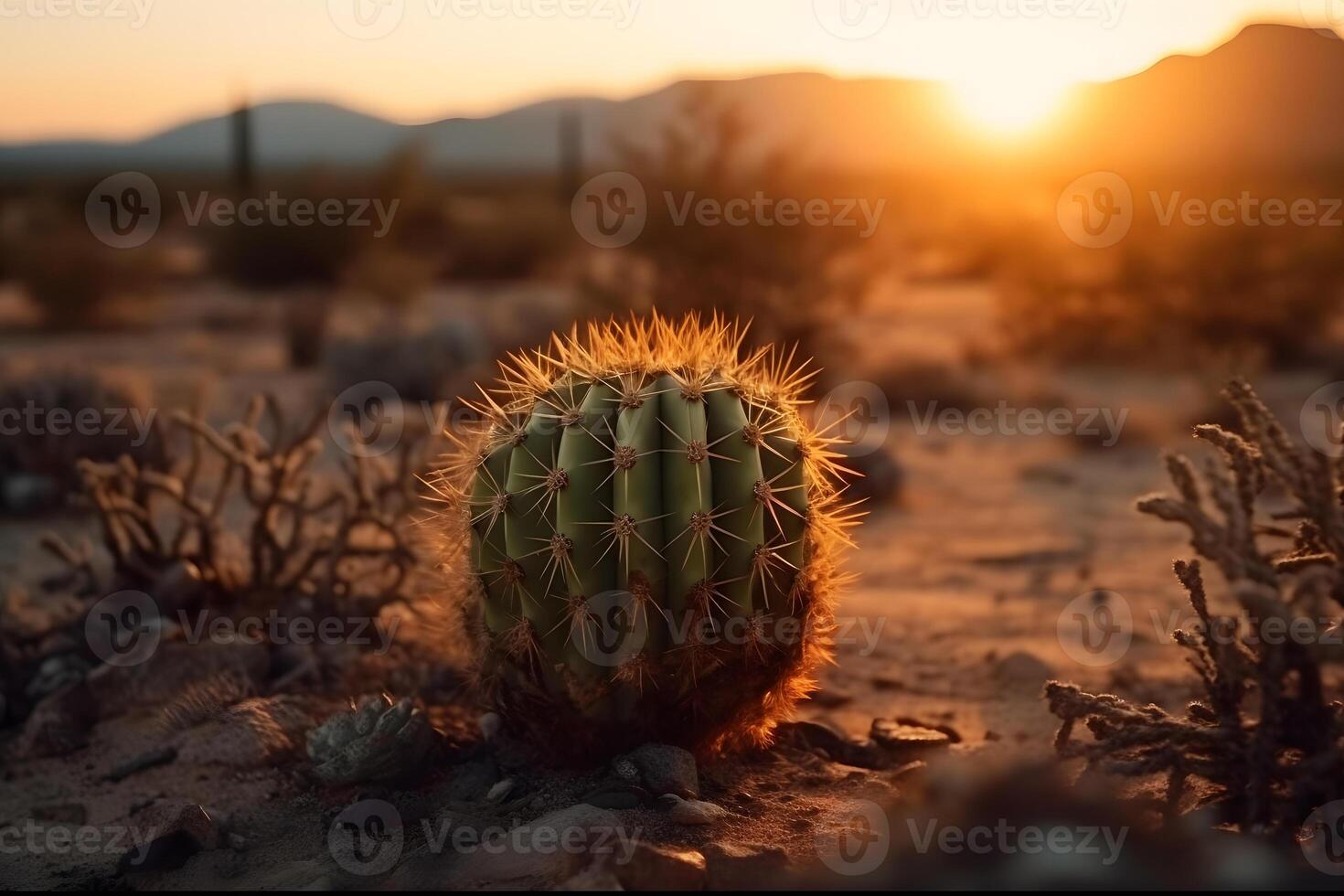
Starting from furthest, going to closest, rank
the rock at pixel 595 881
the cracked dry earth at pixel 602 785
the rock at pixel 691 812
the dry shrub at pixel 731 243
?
A: the dry shrub at pixel 731 243 < the rock at pixel 691 812 < the cracked dry earth at pixel 602 785 < the rock at pixel 595 881

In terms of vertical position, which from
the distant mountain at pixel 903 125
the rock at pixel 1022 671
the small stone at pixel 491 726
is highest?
the distant mountain at pixel 903 125

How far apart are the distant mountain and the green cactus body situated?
887 centimetres

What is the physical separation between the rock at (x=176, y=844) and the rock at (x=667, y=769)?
114 centimetres

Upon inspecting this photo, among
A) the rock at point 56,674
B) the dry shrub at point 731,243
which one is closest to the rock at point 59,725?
the rock at point 56,674

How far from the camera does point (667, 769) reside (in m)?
3.22

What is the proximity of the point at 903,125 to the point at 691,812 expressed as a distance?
78.7 meters

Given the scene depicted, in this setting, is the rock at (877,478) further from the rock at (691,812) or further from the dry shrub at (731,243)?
the rock at (691,812)

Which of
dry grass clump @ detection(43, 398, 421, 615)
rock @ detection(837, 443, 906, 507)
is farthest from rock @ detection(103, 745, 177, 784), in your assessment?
rock @ detection(837, 443, 906, 507)

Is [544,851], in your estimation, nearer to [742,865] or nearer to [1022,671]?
[742,865]

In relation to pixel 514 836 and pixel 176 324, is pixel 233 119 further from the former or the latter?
pixel 514 836

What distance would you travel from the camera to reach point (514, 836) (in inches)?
114

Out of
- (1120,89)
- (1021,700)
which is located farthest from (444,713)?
(1120,89)

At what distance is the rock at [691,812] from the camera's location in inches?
120

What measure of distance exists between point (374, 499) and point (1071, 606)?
3.12 m
